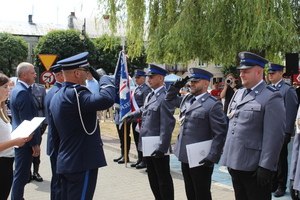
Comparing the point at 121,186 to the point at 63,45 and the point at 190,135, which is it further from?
the point at 63,45

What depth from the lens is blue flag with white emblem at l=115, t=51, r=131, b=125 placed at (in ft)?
24.2

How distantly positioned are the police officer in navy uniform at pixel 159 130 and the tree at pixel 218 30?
584 cm

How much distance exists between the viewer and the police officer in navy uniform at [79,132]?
3.56 m

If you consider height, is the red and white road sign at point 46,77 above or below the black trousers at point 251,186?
above

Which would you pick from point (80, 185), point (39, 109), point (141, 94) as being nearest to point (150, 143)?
point (80, 185)

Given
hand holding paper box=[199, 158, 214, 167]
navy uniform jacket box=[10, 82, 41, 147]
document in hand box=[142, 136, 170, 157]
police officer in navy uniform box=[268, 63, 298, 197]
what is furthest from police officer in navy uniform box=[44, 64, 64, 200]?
police officer in navy uniform box=[268, 63, 298, 197]

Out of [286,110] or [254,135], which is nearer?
[254,135]

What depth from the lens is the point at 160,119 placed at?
17.5 ft

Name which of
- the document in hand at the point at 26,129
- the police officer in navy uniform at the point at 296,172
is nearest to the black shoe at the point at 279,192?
the police officer in navy uniform at the point at 296,172

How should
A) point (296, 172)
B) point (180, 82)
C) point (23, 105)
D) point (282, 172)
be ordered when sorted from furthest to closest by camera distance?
point (282, 172)
point (23, 105)
point (180, 82)
point (296, 172)

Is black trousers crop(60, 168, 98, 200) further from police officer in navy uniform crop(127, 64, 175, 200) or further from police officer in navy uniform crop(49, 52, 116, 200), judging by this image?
police officer in navy uniform crop(127, 64, 175, 200)

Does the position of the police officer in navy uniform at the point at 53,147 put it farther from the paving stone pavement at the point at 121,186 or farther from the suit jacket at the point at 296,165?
the suit jacket at the point at 296,165

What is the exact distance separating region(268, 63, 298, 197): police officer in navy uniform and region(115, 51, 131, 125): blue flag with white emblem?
2.92 meters

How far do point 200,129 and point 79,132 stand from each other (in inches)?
62.6
